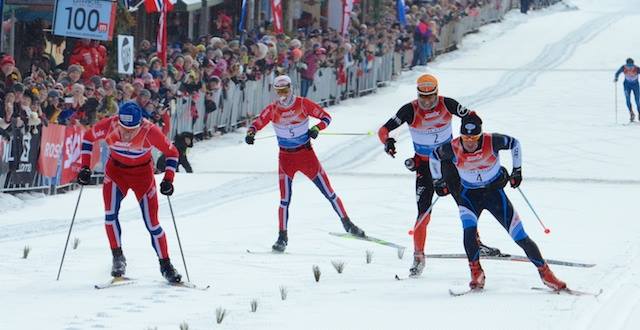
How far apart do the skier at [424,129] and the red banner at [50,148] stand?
684 centimetres

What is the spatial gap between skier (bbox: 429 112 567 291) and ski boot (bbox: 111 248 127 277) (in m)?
3.01

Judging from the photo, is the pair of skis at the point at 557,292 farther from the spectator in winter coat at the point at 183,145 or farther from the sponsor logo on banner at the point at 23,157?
the spectator in winter coat at the point at 183,145

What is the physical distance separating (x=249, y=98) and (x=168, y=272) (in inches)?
685

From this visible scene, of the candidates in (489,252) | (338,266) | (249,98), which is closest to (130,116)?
(338,266)

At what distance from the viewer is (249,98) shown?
30141mm

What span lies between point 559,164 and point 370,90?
515 inches

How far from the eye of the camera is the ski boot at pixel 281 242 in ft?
51.0

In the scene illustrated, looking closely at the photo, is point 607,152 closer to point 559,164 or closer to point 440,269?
point 559,164

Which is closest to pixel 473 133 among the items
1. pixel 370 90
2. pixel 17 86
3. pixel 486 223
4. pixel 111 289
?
pixel 111 289

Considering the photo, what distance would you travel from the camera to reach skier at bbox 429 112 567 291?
40.8 ft

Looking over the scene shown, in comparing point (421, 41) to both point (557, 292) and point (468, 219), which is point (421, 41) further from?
point (557, 292)

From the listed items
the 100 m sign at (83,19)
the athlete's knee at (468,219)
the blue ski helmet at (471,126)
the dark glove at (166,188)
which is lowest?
the athlete's knee at (468,219)

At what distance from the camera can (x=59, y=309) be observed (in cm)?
1141

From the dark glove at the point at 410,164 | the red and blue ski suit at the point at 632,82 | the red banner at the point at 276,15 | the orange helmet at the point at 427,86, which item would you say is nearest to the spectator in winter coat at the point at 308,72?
the red banner at the point at 276,15
